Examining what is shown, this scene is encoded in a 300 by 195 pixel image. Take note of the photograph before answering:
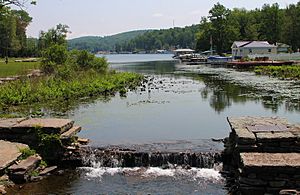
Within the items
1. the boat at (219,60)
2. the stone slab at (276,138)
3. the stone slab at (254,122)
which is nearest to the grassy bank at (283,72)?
the boat at (219,60)

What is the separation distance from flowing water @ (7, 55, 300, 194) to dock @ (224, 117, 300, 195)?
121 centimetres

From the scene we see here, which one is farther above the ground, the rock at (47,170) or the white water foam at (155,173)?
the rock at (47,170)

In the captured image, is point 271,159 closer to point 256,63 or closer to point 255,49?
point 256,63

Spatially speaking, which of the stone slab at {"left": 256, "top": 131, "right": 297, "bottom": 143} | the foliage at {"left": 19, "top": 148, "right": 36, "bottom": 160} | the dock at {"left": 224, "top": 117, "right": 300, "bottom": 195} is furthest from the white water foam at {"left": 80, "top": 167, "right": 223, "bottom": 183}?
the stone slab at {"left": 256, "top": 131, "right": 297, "bottom": 143}

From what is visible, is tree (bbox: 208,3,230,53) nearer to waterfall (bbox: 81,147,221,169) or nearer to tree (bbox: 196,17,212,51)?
tree (bbox: 196,17,212,51)

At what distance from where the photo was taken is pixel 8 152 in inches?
505

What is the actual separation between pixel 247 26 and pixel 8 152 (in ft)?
355

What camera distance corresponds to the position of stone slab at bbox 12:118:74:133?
46.7 ft

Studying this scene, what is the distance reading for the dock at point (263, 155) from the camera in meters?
10.0

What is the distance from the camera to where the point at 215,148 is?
15586 millimetres

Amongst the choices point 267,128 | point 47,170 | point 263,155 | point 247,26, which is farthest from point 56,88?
point 247,26

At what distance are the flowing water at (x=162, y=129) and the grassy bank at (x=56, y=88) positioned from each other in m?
2.14

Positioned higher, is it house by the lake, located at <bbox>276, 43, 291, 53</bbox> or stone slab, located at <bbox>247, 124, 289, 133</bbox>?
house by the lake, located at <bbox>276, 43, 291, 53</bbox>

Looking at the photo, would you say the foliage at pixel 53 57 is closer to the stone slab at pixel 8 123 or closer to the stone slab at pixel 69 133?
the stone slab at pixel 8 123
